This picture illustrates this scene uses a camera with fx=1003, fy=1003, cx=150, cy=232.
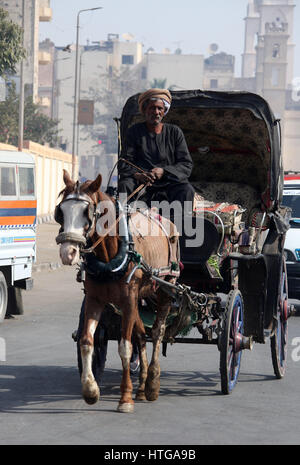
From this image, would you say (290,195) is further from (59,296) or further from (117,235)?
(117,235)

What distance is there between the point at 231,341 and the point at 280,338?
1.23 metres

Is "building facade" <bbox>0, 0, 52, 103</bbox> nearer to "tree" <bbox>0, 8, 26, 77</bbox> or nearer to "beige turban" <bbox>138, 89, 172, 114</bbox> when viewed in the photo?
"tree" <bbox>0, 8, 26, 77</bbox>

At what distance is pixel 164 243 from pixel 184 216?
536 millimetres

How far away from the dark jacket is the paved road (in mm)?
2028

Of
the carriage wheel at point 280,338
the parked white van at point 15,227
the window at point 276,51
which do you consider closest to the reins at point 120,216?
the carriage wheel at point 280,338

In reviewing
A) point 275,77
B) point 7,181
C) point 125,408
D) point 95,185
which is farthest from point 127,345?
point 275,77

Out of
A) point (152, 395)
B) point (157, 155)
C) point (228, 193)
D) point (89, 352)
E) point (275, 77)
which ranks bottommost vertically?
point (152, 395)

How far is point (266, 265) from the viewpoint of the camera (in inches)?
389

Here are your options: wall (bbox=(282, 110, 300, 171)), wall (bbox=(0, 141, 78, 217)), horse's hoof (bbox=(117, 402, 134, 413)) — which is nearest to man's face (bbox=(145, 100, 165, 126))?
horse's hoof (bbox=(117, 402, 134, 413))

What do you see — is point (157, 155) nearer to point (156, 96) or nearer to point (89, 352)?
point (156, 96)

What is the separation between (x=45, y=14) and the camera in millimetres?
79938

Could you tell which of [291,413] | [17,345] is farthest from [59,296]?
[291,413]

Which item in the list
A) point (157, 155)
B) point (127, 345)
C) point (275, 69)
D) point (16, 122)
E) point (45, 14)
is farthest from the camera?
point (275, 69)

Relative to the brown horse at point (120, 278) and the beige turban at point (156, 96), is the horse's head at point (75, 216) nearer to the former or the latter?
the brown horse at point (120, 278)
